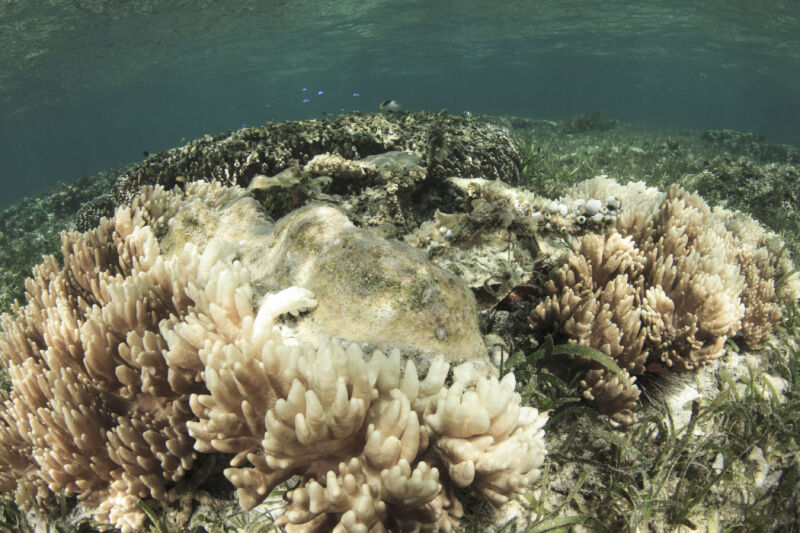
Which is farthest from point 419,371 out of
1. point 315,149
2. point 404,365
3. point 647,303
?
point 315,149

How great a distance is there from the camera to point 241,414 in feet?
6.22

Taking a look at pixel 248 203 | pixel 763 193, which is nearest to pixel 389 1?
pixel 763 193

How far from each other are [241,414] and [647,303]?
321 cm

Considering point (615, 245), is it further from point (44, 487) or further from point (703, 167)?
point (703, 167)

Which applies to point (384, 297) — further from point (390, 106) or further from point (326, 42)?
point (326, 42)

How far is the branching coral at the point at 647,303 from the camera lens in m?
2.84

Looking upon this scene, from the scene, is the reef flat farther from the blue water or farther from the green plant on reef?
the blue water

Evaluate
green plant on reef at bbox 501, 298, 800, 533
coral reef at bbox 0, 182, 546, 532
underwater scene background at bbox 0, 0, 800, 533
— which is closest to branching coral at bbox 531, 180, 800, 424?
underwater scene background at bbox 0, 0, 800, 533

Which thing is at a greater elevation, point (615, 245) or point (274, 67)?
point (274, 67)

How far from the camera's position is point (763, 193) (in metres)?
9.67

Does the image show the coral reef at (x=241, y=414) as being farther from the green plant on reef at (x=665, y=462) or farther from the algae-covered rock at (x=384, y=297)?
the green plant on reef at (x=665, y=462)

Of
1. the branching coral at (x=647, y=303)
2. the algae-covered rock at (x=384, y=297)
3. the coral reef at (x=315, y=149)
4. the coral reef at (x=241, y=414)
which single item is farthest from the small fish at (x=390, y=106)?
the algae-covered rock at (x=384, y=297)

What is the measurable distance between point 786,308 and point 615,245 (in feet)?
9.27

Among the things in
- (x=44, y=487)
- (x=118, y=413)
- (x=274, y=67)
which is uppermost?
(x=274, y=67)
